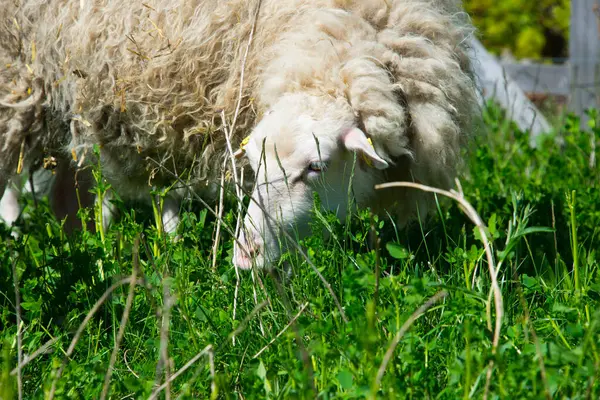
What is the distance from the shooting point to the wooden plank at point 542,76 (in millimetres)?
6727

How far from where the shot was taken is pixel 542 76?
22.8 ft

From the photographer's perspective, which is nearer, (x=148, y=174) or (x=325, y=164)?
(x=325, y=164)

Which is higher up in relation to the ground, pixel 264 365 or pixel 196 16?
pixel 196 16

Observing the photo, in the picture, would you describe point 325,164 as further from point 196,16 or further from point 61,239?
point 61,239

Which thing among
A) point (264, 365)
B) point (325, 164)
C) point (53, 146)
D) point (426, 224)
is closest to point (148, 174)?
point (53, 146)

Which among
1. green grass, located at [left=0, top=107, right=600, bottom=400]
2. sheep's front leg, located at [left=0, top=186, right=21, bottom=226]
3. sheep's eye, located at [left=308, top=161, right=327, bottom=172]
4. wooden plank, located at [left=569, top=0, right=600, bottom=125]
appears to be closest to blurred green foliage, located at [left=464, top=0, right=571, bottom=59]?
wooden plank, located at [left=569, top=0, right=600, bottom=125]

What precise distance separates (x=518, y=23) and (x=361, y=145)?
922 centimetres

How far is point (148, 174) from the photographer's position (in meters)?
3.27

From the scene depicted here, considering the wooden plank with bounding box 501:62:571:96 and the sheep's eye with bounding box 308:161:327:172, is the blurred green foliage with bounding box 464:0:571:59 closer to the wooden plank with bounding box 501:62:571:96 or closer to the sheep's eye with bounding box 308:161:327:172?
the wooden plank with bounding box 501:62:571:96

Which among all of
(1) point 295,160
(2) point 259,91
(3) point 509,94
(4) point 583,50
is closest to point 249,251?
(1) point 295,160

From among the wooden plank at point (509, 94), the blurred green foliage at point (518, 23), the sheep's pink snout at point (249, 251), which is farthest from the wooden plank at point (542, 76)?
the sheep's pink snout at point (249, 251)

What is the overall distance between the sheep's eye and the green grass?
0.23 m

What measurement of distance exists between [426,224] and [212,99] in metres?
1.15

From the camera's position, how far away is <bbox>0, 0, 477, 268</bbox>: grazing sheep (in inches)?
102
